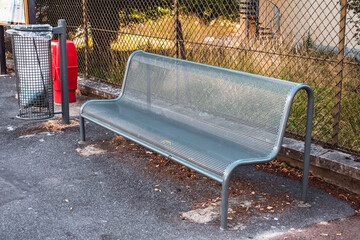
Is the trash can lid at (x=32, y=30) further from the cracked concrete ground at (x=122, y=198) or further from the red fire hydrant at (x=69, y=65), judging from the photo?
the cracked concrete ground at (x=122, y=198)

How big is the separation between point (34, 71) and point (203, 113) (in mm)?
2566

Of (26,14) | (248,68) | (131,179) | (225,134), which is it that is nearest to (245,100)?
(225,134)

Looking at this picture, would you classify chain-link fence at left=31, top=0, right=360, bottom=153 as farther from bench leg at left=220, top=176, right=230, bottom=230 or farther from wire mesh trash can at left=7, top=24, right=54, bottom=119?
bench leg at left=220, top=176, right=230, bottom=230

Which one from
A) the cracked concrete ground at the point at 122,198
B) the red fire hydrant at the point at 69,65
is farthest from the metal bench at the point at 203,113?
the red fire hydrant at the point at 69,65

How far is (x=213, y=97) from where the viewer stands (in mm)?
4246

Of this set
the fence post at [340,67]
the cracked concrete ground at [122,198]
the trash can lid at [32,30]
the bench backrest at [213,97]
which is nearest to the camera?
the cracked concrete ground at [122,198]

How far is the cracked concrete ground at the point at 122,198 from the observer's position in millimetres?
3410

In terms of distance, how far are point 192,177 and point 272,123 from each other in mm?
1087

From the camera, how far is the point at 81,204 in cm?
383

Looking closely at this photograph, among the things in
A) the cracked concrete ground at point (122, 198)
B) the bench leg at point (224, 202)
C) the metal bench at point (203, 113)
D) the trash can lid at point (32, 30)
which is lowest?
the cracked concrete ground at point (122, 198)

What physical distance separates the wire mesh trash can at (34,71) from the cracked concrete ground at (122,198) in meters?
0.81

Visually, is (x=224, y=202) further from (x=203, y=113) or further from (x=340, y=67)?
(x=340, y=67)

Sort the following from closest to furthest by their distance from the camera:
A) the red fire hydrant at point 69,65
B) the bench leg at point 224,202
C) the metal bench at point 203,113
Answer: the bench leg at point 224,202 → the metal bench at point 203,113 → the red fire hydrant at point 69,65

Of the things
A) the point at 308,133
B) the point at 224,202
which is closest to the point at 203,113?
the point at 308,133
